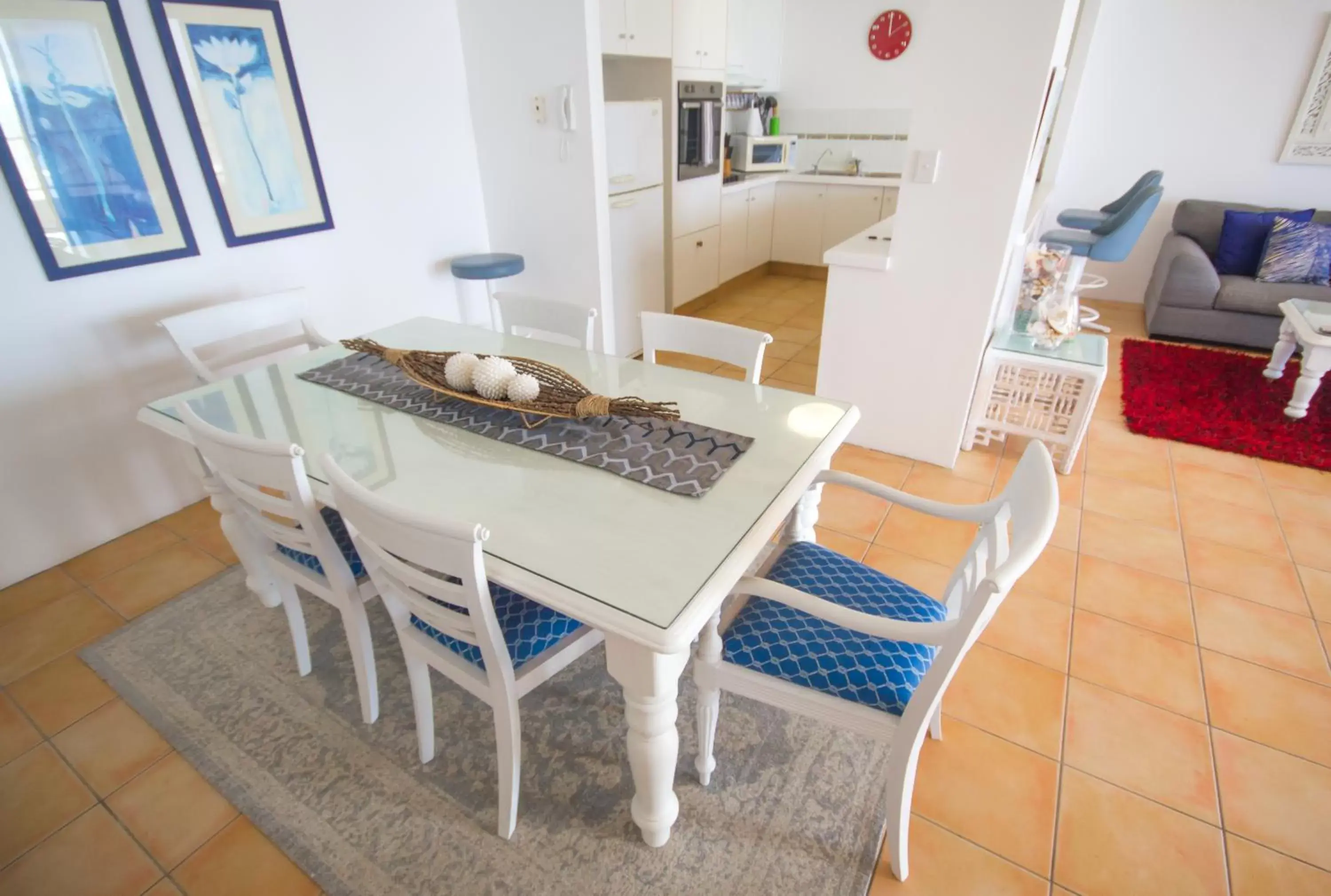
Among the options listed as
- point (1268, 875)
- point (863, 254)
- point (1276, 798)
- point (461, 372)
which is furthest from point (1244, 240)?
point (461, 372)

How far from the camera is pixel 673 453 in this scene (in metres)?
1.35

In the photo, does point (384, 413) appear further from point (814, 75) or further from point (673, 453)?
point (814, 75)

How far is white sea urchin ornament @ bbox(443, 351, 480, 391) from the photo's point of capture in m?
1.57

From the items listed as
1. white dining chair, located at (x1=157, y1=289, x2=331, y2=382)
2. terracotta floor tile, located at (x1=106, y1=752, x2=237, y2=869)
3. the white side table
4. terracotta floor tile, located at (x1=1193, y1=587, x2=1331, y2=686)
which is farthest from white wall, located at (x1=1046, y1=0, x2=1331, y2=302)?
terracotta floor tile, located at (x1=106, y1=752, x2=237, y2=869)

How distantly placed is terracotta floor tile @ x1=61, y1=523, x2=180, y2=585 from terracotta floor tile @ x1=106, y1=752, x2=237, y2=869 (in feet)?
3.38

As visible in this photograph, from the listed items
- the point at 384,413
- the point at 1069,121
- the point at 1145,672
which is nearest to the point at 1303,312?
the point at 1069,121

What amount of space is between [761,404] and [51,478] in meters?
2.42

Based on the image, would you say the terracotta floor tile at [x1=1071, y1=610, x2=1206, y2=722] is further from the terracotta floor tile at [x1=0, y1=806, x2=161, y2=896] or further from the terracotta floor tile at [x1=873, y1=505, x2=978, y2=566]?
the terracotta floor tile at [x1=0, y1=806, x2=161, y2=896]

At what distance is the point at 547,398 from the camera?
4.95 ft

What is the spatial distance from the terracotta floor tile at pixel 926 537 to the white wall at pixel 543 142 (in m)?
1.73

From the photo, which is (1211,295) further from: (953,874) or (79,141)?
(79,141)

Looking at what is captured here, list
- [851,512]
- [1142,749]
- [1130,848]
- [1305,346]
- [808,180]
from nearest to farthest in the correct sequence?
[1130,848] → [1142,749] → [851,512] → [1305,346] → [808,180]

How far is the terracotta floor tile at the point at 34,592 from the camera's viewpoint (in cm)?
204

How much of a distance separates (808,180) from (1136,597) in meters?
4.13
